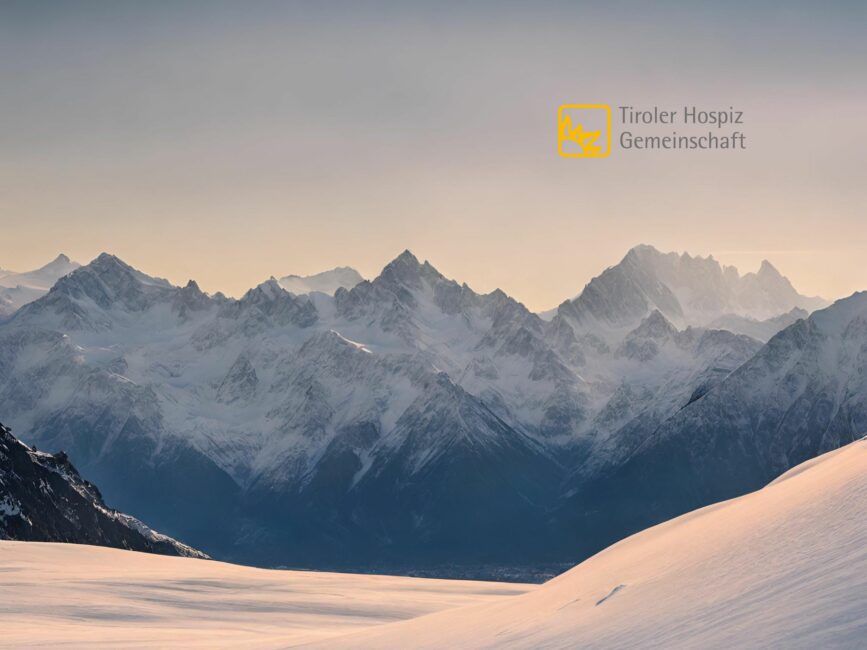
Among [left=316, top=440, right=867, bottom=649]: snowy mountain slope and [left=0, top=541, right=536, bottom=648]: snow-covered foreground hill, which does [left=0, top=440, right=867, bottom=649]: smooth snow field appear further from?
[left=0, top=541, right=536, bottom=648]: snow-covered foreground hill

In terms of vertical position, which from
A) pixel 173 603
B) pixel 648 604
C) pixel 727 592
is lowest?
pixel 173 603

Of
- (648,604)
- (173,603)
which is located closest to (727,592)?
(648,604)

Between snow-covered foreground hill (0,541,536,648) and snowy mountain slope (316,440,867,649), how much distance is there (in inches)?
543

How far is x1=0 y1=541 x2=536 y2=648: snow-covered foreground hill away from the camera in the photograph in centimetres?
6862

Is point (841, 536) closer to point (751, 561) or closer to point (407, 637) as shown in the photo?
point (751, 561)

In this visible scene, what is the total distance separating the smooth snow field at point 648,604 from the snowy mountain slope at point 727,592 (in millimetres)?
69

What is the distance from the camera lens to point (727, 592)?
35.9 metres

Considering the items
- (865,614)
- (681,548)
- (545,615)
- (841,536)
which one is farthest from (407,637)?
(865,614)

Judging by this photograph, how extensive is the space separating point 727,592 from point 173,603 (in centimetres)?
6338

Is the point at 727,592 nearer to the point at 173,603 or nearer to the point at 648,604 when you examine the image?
the point at 648,604

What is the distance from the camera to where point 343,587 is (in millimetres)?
119812

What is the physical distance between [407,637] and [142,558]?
10036 cm

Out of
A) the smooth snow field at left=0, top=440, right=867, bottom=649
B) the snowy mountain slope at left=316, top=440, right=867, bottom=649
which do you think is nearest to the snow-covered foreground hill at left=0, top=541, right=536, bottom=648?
the smooth snow field at left=0, top=440, right=867, bottom=649

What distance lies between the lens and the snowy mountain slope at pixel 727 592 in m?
31.2
